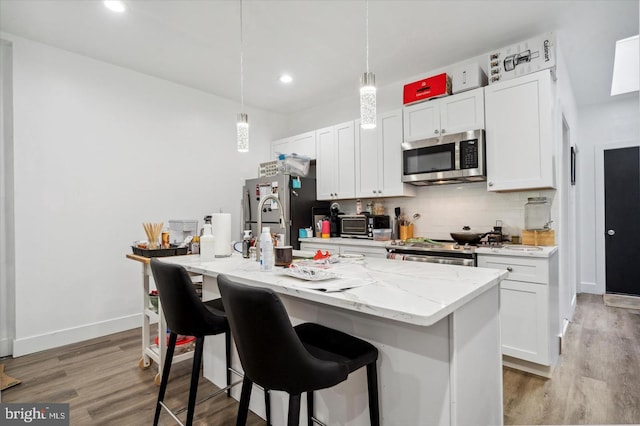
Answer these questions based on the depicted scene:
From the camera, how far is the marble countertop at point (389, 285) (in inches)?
39.2

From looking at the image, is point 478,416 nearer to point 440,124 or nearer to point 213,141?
point 440,124

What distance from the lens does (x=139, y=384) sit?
2303 millimetres

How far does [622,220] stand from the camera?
4488 millimetres

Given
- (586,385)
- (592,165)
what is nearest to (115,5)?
(586,385)

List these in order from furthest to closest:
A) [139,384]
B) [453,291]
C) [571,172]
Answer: [571,172] → [139,384] → [453,291]

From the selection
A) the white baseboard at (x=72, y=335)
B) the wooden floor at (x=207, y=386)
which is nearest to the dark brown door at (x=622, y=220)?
the wooden floor at (x=207, y=386)

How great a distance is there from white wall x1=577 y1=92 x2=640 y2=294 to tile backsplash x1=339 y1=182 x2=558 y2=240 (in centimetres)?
253

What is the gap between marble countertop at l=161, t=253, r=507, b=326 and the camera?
3.27ft

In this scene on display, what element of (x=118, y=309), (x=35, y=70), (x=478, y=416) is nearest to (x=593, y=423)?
(x=478, y=416)

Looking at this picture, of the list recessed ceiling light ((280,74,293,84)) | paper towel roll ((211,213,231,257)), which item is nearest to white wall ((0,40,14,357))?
paper towel roll ((211,213,231,257))

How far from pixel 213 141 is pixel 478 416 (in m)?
4.00

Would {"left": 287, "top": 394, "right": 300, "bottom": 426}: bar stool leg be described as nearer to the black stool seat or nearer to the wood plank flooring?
the black stool seat

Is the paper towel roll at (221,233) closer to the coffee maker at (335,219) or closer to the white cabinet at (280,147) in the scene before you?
the coffee maker at (335,219)

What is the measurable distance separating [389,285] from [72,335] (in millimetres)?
3336
